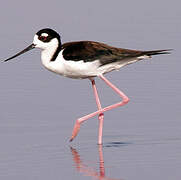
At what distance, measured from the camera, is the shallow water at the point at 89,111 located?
8273mm

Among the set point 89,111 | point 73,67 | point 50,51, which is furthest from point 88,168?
point 89,111

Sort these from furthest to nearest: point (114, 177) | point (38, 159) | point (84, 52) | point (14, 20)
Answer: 1. point (14, 20)
2. point (84, 52)
3. point (38, 159)
4. point (114, 177)

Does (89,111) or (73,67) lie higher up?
(73,67)

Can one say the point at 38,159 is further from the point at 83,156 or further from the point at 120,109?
the point at 120,109

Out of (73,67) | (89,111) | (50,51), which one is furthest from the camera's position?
(89,111)

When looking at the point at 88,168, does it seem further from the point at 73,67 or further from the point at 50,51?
the point at 50,51

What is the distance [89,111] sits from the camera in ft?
35.0

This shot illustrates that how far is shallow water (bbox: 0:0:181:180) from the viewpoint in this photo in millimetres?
8273

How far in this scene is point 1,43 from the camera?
14477 mm

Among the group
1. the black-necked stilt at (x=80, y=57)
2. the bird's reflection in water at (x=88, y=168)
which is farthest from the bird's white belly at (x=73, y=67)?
the bird's reflection in water at (x=88, y=168)

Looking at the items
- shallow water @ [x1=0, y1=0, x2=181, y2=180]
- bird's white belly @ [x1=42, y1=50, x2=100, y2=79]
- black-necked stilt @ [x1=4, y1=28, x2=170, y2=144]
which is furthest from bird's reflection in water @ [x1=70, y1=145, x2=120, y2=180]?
bird's white belly @ [x1=42, y1=50, x2=100, y2=79]

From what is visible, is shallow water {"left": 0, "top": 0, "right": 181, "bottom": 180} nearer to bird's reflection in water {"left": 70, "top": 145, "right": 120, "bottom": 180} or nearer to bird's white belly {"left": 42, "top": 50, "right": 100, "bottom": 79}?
bird's reflection in water {"left": 70, "top": 145, "right": 120, "bottom": 180}

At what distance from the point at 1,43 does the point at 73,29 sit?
1992 millimetres

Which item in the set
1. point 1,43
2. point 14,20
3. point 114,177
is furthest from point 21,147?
point 14,20
